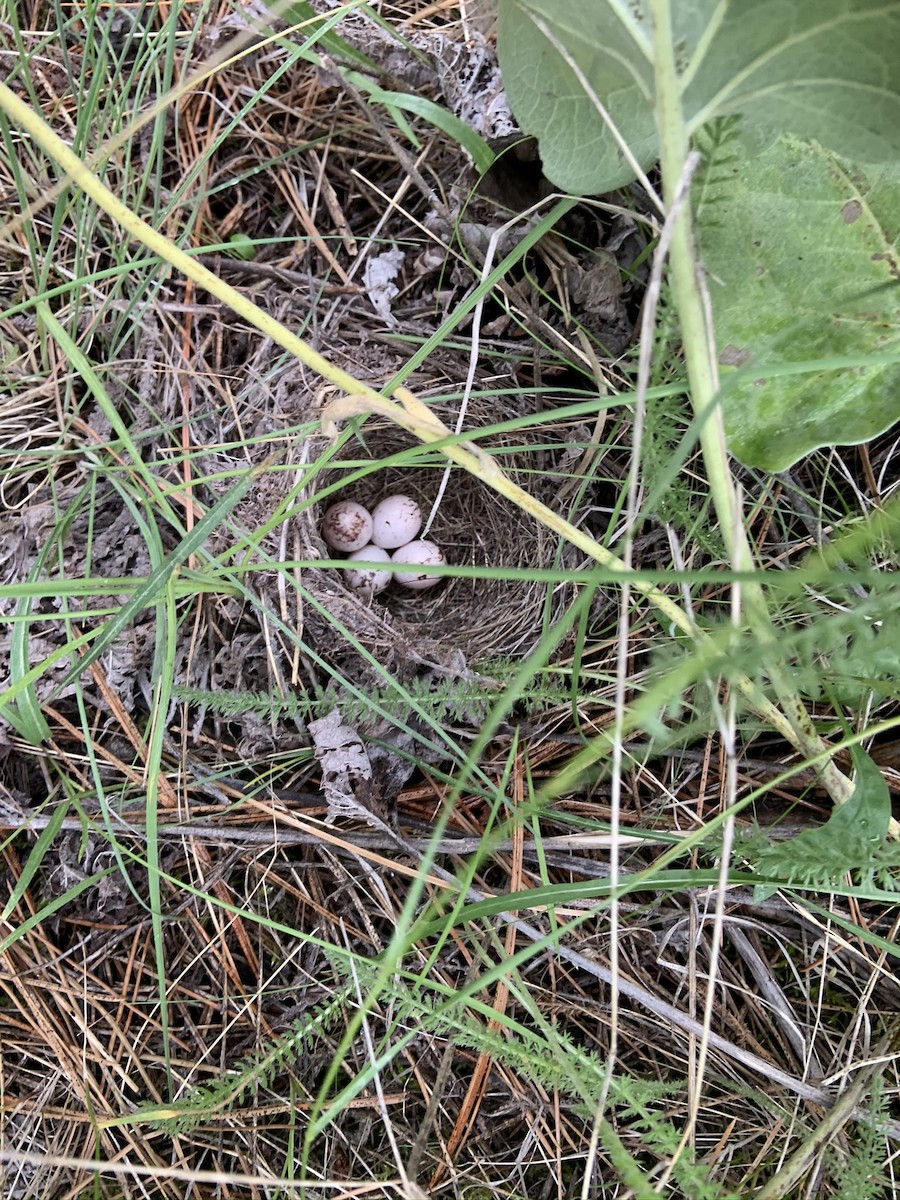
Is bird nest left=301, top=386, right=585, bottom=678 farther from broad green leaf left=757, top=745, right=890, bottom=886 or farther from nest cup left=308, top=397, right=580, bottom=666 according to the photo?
broad green leaf left=757, top=745, right=890, bottom=886

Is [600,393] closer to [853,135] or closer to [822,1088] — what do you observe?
[853,135]

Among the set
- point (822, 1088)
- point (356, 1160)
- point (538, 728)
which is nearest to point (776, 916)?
point (822, 1088)

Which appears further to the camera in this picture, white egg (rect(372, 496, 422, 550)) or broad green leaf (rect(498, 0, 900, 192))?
white egg (rect(372, 496, 422, 550))

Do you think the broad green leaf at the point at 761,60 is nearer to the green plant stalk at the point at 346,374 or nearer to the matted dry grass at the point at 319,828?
the green plant stalk at the point at 346,374

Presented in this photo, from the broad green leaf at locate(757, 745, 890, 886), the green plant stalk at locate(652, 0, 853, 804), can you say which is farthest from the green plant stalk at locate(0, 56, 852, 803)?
the broad green leaf at locate(757, 745, 890, 886)

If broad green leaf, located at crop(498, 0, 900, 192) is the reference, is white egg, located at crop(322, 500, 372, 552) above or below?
below

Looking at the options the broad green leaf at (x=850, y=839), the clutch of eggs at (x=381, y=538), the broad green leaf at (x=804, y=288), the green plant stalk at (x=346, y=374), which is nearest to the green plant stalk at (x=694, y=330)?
the green plant stalk at (x=346, y=374)
